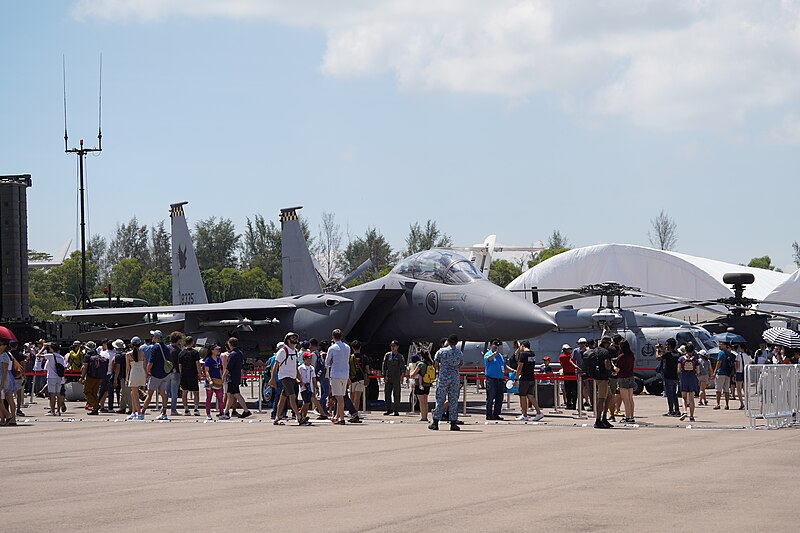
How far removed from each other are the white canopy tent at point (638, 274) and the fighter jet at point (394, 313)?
34.8 meters

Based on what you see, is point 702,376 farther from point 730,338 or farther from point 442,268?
point 442,268

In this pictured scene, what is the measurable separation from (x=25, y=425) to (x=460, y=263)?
8.78 m

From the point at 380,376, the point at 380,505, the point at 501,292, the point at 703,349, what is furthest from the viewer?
the point at 703,349

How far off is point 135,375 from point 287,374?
3.47m

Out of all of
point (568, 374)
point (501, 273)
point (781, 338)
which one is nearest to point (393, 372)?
point (568, 374)

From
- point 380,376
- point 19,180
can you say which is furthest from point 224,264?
point 380,376

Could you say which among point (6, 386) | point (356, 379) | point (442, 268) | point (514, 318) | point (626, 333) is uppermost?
point (442, 268)

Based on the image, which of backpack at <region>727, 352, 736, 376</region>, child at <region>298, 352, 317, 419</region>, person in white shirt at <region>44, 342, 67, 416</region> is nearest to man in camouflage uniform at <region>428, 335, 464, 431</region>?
child at <region>298, 352, 317, 419</region>

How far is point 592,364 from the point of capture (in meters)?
16.0

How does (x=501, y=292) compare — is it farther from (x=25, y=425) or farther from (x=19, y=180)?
(x=19, y=180)

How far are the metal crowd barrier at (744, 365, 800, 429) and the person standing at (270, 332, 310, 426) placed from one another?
707 centimetres

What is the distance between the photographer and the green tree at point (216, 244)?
93.4m

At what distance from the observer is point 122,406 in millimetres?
20266

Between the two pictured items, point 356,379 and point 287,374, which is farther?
point 356,379
